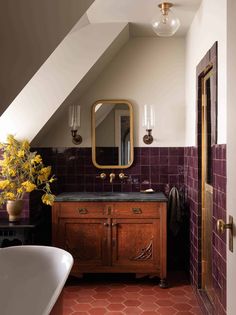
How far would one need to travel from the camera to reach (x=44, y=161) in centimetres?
437

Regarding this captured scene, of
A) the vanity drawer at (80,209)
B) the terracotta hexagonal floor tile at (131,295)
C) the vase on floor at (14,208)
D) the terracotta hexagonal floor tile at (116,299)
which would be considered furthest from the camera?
the vanity drawer at (80,209)

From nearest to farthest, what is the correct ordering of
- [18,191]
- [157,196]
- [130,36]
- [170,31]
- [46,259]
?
[46,259], [170,31], [18,191], [157,196], [130,36]

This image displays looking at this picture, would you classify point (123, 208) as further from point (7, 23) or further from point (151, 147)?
point (7, 23)

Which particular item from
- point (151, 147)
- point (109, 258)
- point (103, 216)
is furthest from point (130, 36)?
point (109, 258)

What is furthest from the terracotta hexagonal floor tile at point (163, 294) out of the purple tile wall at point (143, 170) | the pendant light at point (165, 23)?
the pendant light at point (165, 23)

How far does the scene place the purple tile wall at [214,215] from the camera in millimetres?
2471

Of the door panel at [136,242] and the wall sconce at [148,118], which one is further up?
the wall sconce at [148,118]

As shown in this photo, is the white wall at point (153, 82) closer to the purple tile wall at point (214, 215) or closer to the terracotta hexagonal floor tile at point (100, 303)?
the purple tile wall at point (214, 215)

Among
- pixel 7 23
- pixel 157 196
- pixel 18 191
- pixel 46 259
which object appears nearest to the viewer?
pixel 7 23

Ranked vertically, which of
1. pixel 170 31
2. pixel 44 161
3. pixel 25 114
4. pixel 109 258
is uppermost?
pixel 170 31

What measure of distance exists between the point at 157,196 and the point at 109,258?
0.79 meters

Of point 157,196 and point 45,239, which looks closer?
point 157,196

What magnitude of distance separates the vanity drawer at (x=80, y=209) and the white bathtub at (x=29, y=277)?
1.13 m

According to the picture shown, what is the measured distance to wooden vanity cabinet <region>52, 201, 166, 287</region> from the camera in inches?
150
